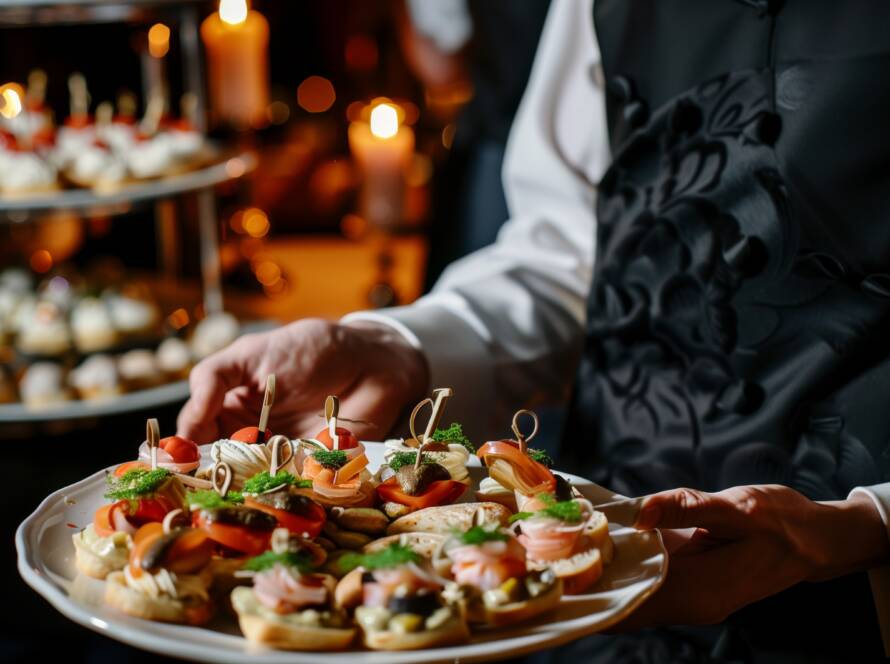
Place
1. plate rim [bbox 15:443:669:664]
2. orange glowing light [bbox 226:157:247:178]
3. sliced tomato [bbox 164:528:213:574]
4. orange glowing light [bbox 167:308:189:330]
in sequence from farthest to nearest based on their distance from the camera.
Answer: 1. orange glowing light [bbox 167:308:189:330]
2. orange glowing light [bbox 226:157:247:178]
3. sliced tomato [bbox 164:528:213:574]
4. plate rim [bbox 15:443:669:664]

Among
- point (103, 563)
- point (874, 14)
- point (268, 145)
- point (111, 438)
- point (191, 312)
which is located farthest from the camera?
point (268, 145)

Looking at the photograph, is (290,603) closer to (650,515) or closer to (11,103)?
(650,515)

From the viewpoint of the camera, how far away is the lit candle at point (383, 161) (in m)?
2.91

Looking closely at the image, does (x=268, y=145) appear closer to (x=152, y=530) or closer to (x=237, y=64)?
(x=237, y=64)

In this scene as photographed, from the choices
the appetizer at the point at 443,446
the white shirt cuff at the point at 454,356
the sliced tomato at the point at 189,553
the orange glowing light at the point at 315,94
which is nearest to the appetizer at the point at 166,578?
the sliced tomato at the point at 189,553

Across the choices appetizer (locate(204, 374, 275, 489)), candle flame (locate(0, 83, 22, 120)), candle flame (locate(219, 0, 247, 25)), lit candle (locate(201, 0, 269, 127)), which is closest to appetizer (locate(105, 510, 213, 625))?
appetizer (locate(204, 374, 275, 489))

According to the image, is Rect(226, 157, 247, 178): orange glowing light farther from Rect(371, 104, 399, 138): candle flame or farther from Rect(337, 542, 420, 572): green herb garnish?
Rect(337, 542, 420, 572): green herb garnish

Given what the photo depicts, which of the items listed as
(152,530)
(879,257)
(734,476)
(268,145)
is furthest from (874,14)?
(268,145)

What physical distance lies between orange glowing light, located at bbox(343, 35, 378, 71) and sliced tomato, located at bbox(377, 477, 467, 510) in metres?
3.59

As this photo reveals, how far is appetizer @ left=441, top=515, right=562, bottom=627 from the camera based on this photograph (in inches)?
28.8

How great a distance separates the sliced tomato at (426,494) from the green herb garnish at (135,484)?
0.18m

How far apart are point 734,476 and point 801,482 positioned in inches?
2.4

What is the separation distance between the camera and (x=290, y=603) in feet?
2.36

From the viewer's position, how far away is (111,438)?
236 centimetres
